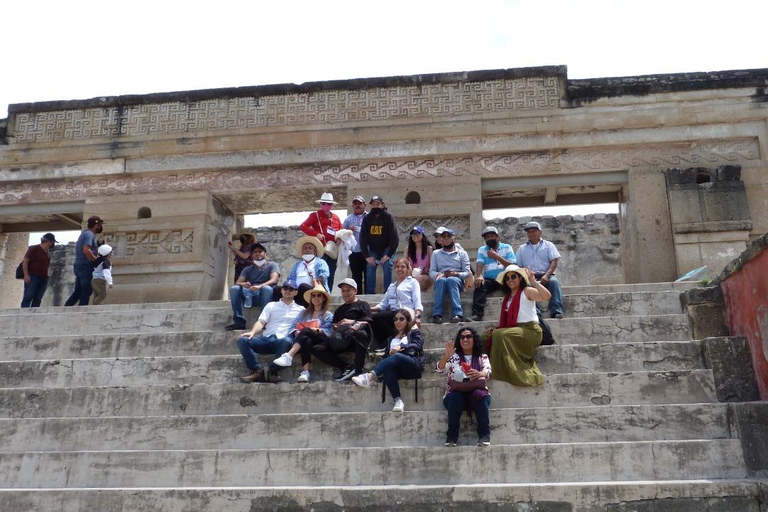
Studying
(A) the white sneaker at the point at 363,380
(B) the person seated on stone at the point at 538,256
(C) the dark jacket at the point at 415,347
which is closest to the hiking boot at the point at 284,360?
(A) the white sneaker at the point at 363,380

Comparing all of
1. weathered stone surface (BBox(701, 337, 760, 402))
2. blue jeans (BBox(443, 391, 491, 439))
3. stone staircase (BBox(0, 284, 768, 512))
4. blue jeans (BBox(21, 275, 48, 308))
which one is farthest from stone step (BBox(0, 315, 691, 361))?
blue jeans (BBox(21, 275, 48, 308))

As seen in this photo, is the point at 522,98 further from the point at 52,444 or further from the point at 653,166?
the point at 52,444

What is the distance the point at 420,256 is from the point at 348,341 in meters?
2.33

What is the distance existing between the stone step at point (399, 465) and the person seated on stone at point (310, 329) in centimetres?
118

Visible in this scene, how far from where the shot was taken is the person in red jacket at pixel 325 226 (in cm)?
1007

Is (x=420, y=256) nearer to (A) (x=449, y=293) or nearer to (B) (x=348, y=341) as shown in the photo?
(A) (x=449, y=293)

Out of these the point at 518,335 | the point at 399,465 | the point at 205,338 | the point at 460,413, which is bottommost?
the point at 399,465

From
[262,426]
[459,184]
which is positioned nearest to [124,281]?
[459,184]

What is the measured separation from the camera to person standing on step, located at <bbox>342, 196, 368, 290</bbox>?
9.82m

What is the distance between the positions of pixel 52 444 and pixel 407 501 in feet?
10.5

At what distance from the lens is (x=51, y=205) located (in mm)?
12227

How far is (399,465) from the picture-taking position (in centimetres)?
577

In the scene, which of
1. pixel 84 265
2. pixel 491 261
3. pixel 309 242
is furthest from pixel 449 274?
pixel 84 265

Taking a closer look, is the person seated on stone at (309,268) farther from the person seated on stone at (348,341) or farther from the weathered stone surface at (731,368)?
the weathered stone surface at (731,368)
